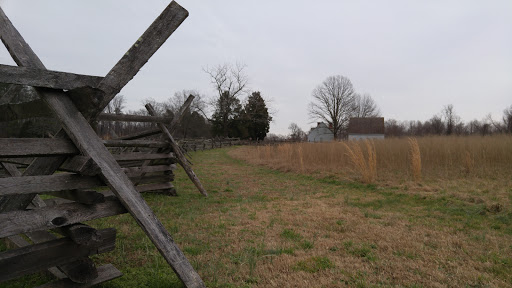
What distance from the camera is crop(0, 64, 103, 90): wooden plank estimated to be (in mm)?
1845

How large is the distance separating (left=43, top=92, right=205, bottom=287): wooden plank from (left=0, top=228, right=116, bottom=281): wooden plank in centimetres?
50

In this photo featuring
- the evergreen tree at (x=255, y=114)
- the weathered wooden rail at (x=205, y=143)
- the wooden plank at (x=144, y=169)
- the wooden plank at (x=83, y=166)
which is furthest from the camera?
the evergreen tree at (x=255, y=114)

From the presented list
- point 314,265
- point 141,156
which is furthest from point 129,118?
point 314,265

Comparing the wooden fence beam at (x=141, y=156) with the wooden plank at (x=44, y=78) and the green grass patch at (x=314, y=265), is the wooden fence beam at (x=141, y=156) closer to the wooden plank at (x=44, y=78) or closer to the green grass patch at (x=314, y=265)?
the wooden plank at (x=44, y=78)

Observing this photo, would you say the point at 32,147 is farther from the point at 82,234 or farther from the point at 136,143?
the point at 136,143

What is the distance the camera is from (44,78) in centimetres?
198

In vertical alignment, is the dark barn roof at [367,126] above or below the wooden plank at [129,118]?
above

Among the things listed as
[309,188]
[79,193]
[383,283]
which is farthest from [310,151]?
[79,193]

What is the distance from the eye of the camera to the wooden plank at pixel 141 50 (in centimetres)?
218

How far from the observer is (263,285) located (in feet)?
8.69

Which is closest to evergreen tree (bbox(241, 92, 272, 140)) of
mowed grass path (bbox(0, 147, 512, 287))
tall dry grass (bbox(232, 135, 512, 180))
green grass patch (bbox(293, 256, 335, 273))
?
tall dry grass (bbox(232, 135, 512, 180))

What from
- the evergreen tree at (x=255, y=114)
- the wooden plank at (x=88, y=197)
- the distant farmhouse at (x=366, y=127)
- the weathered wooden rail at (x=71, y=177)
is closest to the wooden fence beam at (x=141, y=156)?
the weathered wooden rail at (x=71, y=177)

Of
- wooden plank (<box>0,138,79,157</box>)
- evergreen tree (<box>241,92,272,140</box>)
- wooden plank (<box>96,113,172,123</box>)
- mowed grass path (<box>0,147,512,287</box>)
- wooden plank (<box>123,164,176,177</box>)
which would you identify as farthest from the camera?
evergreen tree (<box>241,92,272,140</box>)

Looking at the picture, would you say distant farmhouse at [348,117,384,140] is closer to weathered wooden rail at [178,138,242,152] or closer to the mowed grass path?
weathered wooden rail at [178,138,242,152]
